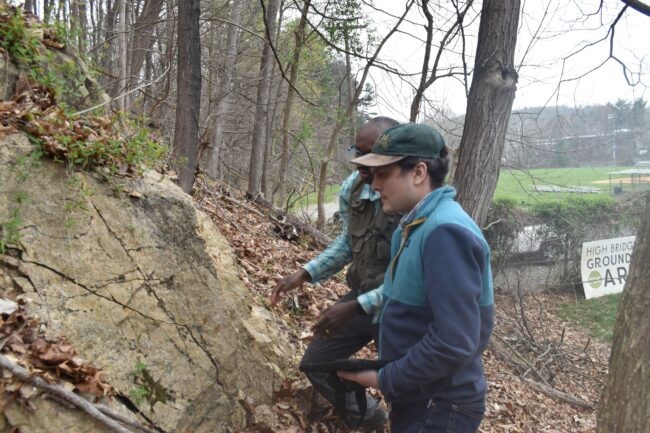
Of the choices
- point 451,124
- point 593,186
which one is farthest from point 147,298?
point 593,186

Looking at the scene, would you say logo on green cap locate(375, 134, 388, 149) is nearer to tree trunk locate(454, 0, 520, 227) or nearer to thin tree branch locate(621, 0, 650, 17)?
tree trunk locate(454, 0, 520, 227)

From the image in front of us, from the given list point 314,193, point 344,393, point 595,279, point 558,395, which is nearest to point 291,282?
point 344,393

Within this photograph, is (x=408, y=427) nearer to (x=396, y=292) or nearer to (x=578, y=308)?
(x=396, y=292)

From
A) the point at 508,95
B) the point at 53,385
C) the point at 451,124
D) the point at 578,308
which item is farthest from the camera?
the point at 578,308

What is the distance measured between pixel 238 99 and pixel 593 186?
518 inches

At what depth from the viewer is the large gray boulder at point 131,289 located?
9.63 ft

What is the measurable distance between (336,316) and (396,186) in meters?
1.19

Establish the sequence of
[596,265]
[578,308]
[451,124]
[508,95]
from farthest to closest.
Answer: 1. [596,265]
2. [578,308]
3. [451,124]
4. [508,95]

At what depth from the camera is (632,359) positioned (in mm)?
3549

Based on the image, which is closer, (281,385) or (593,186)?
(281,385)

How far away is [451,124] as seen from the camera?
405 inches

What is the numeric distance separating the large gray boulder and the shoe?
2.32ft

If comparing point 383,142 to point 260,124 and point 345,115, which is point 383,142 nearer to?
point 345,115

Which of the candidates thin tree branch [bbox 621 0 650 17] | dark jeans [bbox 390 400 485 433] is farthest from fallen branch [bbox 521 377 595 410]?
dark jeans [bbox 390 400 485 433]
